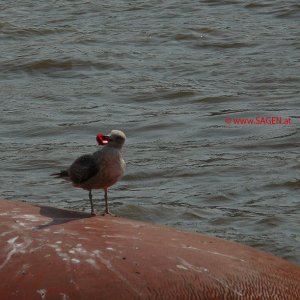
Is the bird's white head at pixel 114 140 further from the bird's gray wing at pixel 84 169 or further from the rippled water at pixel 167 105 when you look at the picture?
the rippled water at pixel 167 105

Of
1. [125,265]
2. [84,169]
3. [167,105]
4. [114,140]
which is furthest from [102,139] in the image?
[167,105]

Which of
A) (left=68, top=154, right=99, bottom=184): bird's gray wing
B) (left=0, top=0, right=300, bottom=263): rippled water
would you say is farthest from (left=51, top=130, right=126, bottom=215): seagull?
→ (left=0, top=0, right=300, bottom=263): rippled water

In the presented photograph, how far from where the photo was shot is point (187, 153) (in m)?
9.77

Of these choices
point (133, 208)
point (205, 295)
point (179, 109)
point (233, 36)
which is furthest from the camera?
point (233, 36)

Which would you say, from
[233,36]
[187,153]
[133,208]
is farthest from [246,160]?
[233,36]

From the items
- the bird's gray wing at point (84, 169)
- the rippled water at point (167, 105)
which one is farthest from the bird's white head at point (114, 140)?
the rippled water at point (167, 105)

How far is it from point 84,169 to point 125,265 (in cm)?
139

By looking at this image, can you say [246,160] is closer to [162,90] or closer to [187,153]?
[187,153]

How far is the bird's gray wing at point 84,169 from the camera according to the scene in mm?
5824

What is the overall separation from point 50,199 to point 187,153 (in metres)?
1.79

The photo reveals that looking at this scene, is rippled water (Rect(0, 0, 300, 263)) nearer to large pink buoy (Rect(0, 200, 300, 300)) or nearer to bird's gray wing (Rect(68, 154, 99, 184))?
bird's gray wing (Rect(68, 154, 99, 184))

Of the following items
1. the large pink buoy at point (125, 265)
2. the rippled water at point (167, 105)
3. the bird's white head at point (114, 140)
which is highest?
the bird's white head at point (114, 140)

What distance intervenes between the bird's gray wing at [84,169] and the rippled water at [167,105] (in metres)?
1.66

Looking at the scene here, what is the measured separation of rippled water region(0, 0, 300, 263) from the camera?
27.3ft
